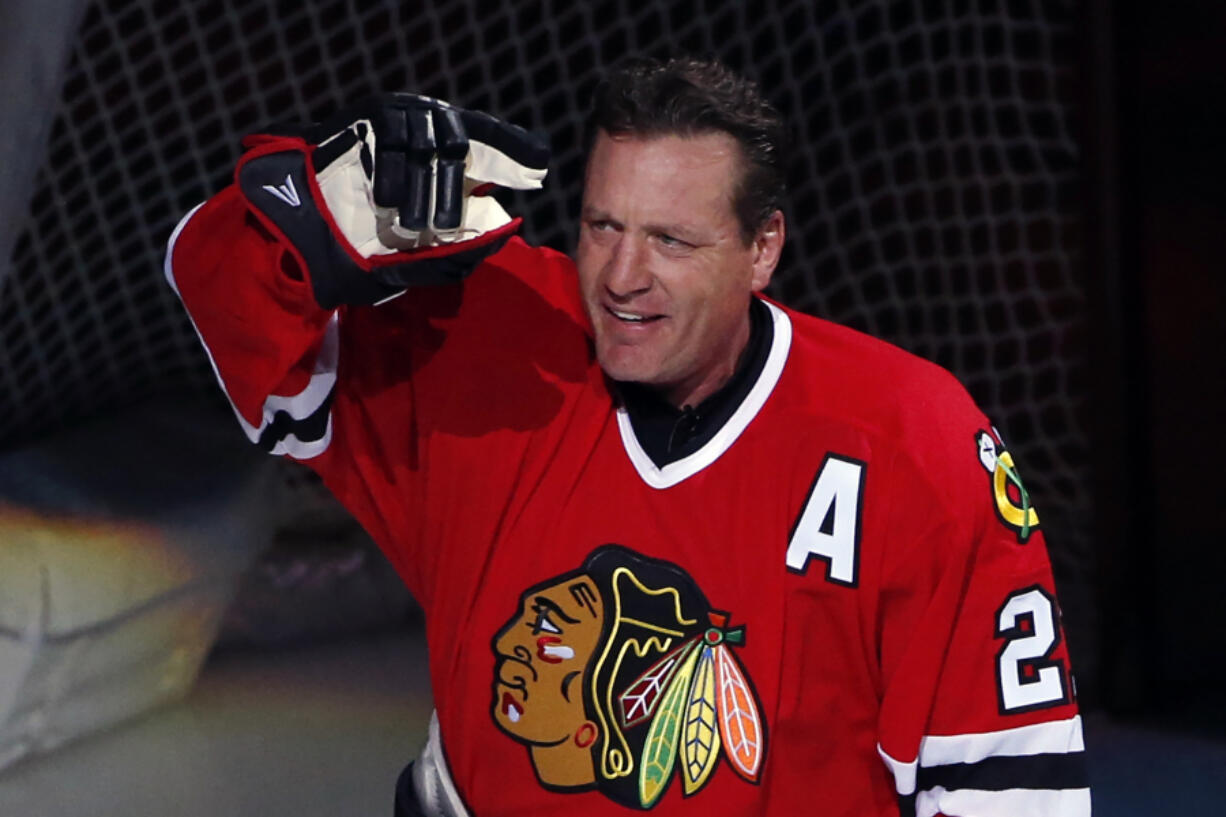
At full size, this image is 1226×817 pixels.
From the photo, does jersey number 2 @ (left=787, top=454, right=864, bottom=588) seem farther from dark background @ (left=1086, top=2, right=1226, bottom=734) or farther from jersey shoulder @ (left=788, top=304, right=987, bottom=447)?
dark background @ (left=1086, top=2, right=1226, bottom=734)

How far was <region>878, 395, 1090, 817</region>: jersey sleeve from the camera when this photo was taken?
1.04m

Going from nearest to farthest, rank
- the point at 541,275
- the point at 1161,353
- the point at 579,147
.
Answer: the point at 541,275
the point at 1161,353
the point at 579,147

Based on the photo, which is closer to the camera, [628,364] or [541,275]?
[628,364]

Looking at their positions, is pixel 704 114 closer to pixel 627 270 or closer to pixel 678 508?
pixel 627 270

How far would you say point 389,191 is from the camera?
890 mm

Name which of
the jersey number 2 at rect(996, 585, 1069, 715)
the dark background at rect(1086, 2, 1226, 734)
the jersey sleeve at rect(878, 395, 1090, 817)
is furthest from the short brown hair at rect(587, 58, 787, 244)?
the dark background at rect(1086, 2, 1226, 734)

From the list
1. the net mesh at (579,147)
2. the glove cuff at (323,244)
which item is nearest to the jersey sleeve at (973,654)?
the glove cuff at (323,244)

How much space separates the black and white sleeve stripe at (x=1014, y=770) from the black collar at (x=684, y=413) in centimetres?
27

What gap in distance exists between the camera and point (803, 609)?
1.05 meters

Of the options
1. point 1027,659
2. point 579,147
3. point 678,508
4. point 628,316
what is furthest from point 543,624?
point 579,147

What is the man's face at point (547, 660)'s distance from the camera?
108 cm

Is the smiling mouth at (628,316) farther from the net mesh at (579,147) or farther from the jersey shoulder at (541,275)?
the net mesh at (579,147)

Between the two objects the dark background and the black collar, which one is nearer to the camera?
the black collar

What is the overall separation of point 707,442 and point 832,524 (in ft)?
0.36
